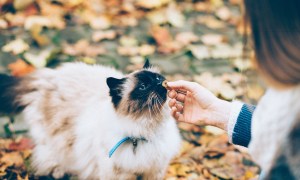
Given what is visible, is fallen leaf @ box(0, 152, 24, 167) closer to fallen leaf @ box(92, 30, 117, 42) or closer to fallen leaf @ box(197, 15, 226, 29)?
fallen leaf @ box(92, 30, 117, 42)

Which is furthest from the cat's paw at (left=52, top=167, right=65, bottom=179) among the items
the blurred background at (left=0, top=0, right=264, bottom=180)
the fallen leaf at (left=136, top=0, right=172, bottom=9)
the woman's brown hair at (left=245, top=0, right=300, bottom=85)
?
the fallen leaf at (left=136, top=0, right=172, bottom=9)

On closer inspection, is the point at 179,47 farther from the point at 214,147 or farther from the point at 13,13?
the point at 13,13

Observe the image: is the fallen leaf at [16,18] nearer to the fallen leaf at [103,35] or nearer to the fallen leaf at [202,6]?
the fallen leaf at [103,35]

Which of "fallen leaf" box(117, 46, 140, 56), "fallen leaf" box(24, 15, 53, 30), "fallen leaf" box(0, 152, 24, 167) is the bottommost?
"fallen leaf" box(0, 152, 24, 167)

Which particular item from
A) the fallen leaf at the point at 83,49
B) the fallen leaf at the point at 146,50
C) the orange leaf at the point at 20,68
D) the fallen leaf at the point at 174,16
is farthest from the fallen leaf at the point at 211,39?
the orange leaf at the point at 20,68

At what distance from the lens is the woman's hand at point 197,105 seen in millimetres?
2344

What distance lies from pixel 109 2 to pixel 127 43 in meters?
0.75

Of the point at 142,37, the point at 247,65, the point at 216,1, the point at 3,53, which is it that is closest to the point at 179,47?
the point at 142,37

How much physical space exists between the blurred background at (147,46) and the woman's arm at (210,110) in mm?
612

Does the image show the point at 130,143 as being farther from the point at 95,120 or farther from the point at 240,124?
the point at 240,124

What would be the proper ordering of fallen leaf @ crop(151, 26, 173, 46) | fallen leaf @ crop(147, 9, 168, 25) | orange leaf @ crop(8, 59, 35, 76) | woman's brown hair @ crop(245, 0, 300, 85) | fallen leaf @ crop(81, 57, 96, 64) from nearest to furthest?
woman's brown hair @ crop(245, 0, 300, 85) → orange leaf @ crop(8, 59, 35, 76) → fallen leaf @ crop(81, 57, 96, 64) → fallen leaf @ crop(151, 26, 173, 46) → fallen leaf @ crop(147, 9, 168, 25)

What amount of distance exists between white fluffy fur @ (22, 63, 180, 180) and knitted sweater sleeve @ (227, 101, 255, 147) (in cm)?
38

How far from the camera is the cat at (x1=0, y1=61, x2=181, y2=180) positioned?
231 centimetres

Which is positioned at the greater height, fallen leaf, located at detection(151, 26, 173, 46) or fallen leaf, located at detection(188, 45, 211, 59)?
fallen leaf, located at detection(151, 26, 173, 46)
